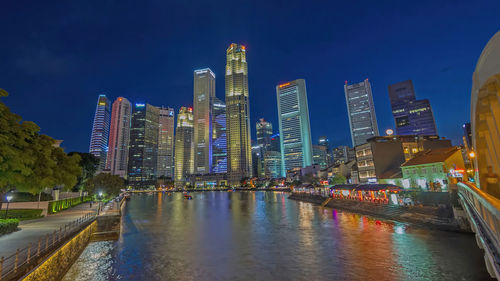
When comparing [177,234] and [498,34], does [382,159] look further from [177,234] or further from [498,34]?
[498,34]

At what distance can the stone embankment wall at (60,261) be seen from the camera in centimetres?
1225

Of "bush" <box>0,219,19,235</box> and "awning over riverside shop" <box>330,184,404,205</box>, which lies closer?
"bush" <box>0,219,19,235</box>

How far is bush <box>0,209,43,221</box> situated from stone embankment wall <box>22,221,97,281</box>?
10625 mm

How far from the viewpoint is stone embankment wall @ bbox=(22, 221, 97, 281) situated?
12.2m

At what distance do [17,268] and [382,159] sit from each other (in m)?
73.4

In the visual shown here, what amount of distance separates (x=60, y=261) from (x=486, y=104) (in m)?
27.5

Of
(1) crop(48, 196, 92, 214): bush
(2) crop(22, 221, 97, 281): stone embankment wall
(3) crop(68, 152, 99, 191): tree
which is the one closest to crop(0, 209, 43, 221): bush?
(1) crop(48, 196, 92, 214): bush

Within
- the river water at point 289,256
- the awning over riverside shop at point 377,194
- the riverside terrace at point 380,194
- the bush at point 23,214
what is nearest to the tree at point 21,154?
the bush at point 23,214

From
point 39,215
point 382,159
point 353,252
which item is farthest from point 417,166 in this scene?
point 39,215

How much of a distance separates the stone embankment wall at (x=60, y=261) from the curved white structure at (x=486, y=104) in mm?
21995

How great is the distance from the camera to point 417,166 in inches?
1988

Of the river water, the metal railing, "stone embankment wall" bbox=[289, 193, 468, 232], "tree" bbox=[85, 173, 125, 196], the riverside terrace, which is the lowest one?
the river water

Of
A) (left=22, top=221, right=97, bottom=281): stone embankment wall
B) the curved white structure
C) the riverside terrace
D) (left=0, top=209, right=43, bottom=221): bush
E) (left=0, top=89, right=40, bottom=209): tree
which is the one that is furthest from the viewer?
the riverside terrace

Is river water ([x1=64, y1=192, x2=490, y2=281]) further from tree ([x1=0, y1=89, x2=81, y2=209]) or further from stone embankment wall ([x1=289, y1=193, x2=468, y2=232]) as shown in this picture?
tree ([x1=0, y1=89, x2=81, y2=209])
